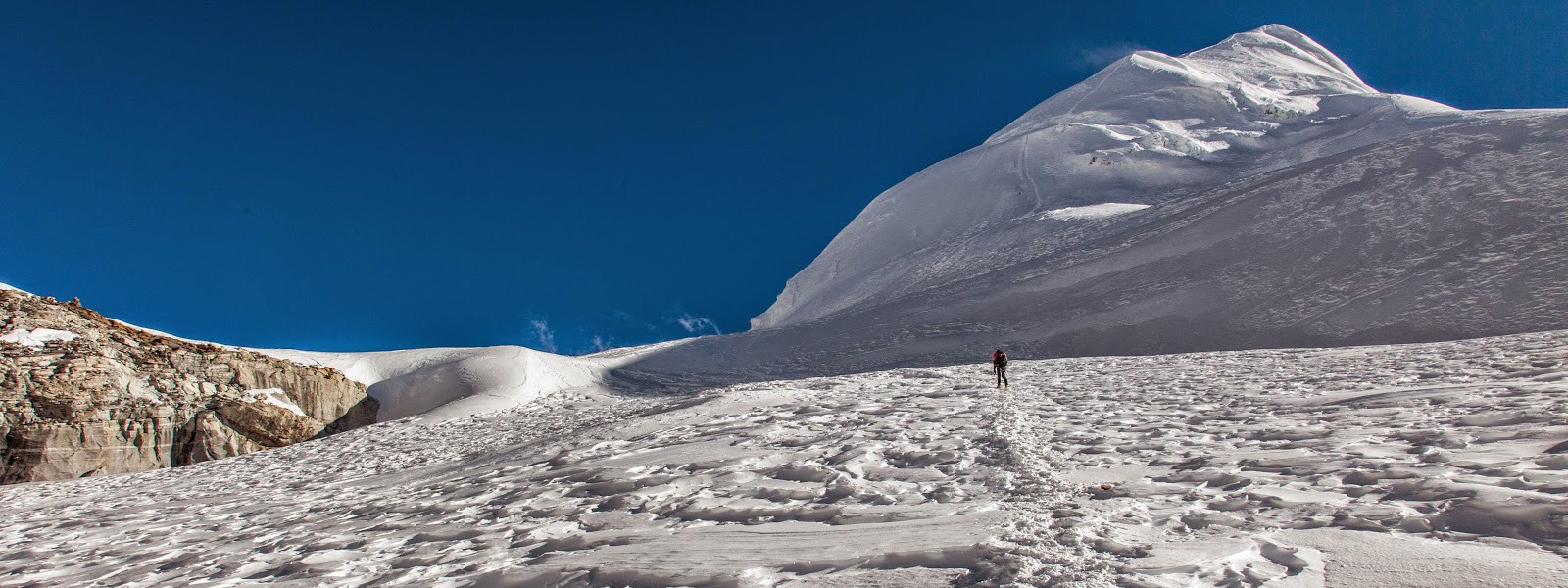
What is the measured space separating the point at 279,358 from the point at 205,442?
12.9 feet

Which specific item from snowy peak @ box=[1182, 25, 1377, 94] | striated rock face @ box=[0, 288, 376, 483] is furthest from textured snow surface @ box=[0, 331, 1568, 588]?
snowy peak @ box=[1182, 25, 1377, 94]

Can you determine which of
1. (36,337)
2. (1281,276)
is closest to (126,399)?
(36,337)

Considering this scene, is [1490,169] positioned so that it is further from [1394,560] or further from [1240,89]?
[1240,89]

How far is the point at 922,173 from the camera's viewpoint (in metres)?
55.1

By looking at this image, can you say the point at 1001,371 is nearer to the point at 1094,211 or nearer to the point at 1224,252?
the point at 1224,252

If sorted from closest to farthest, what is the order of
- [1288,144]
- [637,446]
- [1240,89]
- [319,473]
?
[637,446] → [319,473] → [1288,144] → [1240,89]

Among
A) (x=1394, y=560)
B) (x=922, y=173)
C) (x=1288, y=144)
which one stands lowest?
(x=1394, y=560)

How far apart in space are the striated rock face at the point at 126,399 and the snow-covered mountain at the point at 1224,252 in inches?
395

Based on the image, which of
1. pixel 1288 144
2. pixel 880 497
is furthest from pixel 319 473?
pixel 1288 144

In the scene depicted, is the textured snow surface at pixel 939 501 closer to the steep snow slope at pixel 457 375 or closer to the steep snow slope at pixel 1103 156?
the steep snow slope at pixel 457 375

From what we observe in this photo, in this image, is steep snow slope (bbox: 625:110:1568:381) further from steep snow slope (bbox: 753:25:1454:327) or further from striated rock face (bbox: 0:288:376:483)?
striated rock face (bbox: 0:288:376:483)

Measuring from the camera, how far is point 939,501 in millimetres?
4980

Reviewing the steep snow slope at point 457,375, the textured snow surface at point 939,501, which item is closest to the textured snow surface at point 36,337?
the steep snow slope at point 457,375

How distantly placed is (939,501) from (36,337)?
2002 cm
